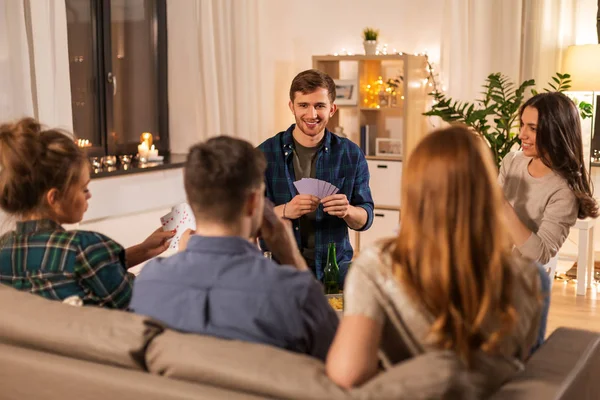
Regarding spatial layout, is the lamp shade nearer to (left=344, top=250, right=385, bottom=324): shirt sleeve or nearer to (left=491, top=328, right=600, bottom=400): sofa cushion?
(left=491, top=328, right=600, bottom=400): sofa cushion

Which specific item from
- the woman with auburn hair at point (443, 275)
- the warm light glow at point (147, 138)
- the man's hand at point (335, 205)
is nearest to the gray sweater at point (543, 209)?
the man's hand at point (335, 205)

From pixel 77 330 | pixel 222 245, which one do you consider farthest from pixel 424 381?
pixel 77 330

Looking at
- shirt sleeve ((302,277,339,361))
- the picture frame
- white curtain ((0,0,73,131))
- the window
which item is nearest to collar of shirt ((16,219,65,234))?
shirt sleeve ((302,277,339,361))

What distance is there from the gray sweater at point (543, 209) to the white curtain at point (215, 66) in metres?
3.36

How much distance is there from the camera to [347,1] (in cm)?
671

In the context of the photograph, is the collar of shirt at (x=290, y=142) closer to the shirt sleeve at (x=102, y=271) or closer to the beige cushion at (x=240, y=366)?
the shirt sleeve at (x=102, y=271)

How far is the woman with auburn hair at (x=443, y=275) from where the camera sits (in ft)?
4.88

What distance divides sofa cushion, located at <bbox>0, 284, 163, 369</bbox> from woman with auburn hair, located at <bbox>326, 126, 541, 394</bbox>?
0.47 metres

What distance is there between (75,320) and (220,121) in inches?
169

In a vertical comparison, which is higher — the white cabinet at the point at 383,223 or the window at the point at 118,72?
the window at the point at 118,72

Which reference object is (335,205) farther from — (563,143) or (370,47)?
(370,47)

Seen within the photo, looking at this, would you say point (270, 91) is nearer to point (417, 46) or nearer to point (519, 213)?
point (417, 46)

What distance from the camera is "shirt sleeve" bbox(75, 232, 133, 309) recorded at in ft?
6.78

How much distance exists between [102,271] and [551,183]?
1.60m
